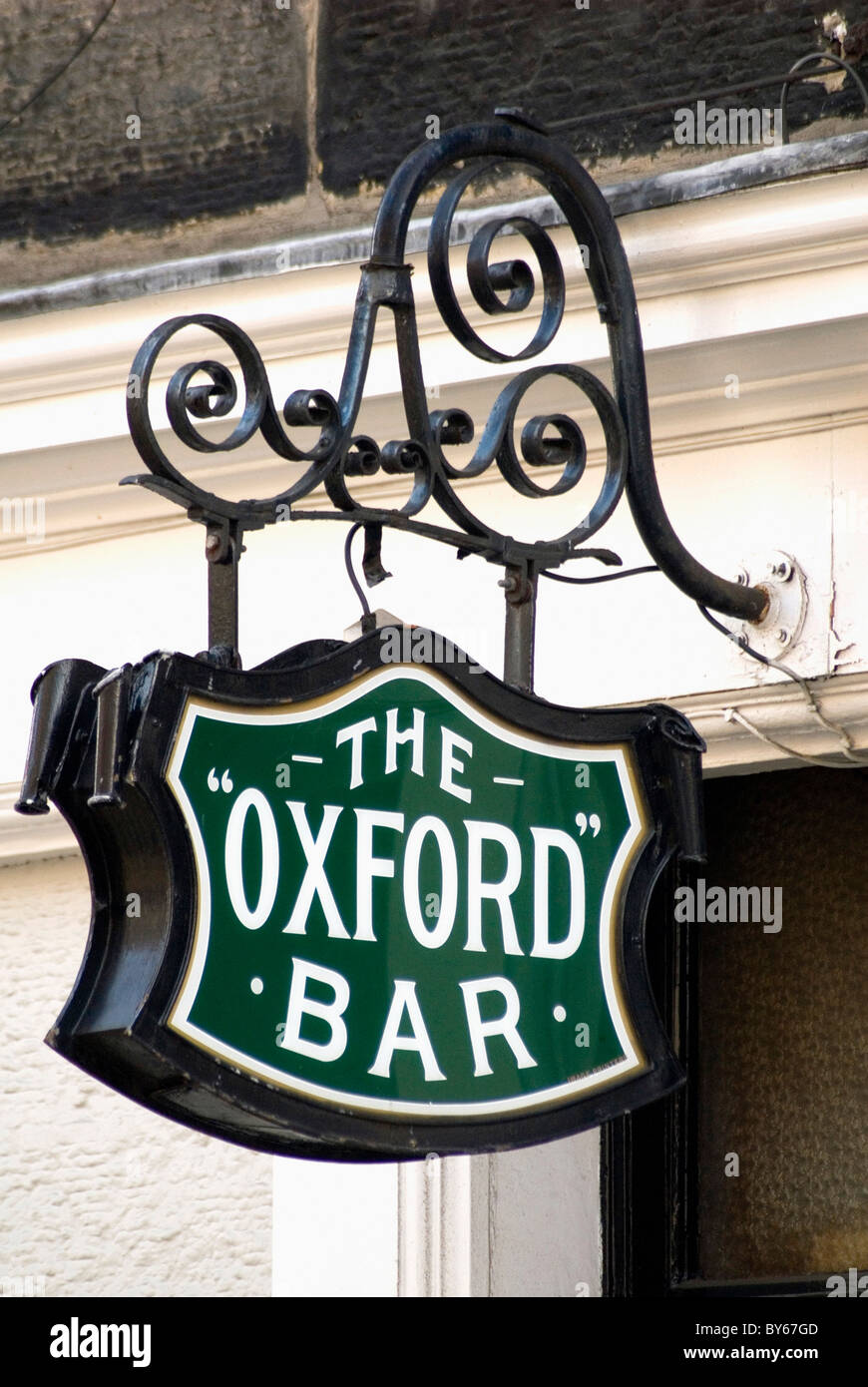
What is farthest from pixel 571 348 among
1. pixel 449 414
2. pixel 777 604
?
pixel 449 414

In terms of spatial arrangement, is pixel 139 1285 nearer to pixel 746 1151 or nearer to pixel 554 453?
pixel 746 1151

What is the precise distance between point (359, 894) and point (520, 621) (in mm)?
538

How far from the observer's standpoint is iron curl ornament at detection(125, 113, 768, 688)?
2.64 metres

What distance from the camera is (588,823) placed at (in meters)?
2.70

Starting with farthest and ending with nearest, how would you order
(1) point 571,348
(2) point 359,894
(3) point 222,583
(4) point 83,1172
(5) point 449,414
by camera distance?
(4) point 83,1172 → (1) point 571,348 → (5) point 449,414 → (3) point 222,583 → (2) point 359,894

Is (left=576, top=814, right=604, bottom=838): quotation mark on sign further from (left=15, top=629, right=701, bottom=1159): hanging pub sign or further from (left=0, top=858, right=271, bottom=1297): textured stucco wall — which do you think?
(left=0, top=858, right=271, bottom=1297): textured stucco wall

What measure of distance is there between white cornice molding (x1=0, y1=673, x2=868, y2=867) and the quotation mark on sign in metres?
0.88

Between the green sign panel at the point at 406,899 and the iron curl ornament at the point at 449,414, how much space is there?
195mm

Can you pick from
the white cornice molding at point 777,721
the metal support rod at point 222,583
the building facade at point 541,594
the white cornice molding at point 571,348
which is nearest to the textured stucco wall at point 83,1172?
the building facade at point 541,594

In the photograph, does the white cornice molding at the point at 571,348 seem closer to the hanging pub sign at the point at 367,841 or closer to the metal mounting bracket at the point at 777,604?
the metal mounting bracket at the point at 777,604

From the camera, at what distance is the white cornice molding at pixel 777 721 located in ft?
11.4
